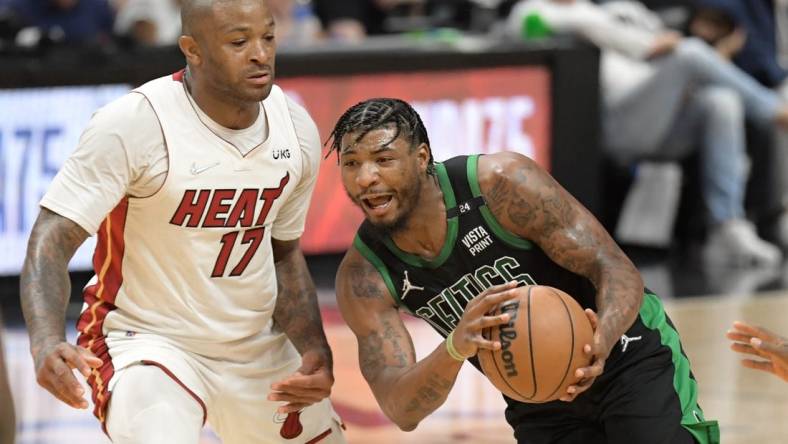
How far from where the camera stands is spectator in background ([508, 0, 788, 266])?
1115cm

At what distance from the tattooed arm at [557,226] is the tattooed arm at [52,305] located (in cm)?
137

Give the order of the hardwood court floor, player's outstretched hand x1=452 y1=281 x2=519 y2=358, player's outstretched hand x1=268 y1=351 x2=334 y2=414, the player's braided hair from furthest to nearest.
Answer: the hardwood court floor → player's outstretched hand x1=268 y1=351 x2=334 y2=414 → the player's braided hair → player's outstretched hand x1=452 y1=281 x2=519 y2=358

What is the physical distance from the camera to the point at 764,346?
4.77m

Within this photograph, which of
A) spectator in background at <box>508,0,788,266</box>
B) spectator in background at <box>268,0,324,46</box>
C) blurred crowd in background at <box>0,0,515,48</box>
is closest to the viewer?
blurred crowd in background at <box>0,0,515,48</box>

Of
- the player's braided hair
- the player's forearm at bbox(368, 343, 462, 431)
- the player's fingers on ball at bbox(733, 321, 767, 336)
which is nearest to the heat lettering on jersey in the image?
the player's braided hair

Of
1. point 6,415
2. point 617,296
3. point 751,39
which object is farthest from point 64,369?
point 751,39

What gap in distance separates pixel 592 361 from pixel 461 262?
0.62m

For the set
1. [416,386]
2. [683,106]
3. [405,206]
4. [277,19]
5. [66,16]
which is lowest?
[683,106]

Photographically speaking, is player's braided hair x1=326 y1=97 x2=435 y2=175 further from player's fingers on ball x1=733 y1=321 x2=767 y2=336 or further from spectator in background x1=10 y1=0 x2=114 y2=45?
spectator in background x1=10 y1=0 x2=114 y2=45

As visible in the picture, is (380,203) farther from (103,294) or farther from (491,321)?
(103,294)

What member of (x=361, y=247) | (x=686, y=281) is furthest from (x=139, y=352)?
(x=686, y=281)

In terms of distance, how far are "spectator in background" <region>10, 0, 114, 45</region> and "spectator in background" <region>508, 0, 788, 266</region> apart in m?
3.33

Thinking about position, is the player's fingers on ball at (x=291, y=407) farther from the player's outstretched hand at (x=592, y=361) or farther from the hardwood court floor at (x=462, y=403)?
the hardwood court floor at (x=462, y=403)

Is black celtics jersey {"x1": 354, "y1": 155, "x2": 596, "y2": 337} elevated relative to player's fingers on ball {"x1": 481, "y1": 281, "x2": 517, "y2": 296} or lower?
lower
